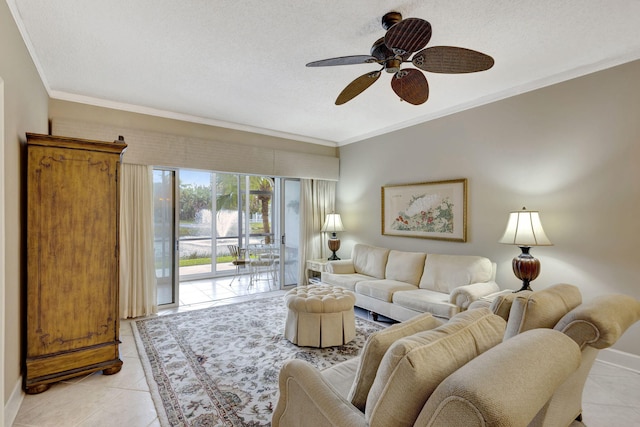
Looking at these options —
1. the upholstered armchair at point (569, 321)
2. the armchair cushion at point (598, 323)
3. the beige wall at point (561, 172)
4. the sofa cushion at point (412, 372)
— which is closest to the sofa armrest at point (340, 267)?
the beige wall at point (561, 172)

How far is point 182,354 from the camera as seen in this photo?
3057 mm

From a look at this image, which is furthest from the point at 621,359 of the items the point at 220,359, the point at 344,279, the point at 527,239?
the point at 220,359

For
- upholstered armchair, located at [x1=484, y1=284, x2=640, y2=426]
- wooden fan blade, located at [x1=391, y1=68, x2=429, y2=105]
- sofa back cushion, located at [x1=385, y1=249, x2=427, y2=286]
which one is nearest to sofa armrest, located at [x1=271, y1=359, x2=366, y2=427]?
upholstered armchair, located at [x1=484, y1=284, x2=640, y2=426]

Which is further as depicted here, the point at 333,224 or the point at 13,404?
the point at 333,224

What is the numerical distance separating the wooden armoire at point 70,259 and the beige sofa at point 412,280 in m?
2.84

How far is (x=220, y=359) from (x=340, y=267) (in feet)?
7.95

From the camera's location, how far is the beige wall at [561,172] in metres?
2.82

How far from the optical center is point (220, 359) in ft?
9.71

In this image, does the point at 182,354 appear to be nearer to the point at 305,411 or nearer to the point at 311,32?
the point at 305,411

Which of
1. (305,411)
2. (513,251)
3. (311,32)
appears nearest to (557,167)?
(513,251)

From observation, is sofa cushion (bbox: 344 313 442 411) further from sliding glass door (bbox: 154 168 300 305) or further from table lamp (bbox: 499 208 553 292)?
sliding glass door (bbox: 154 168 300 305)

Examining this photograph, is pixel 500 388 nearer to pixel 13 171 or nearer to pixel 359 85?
pixel 359 85

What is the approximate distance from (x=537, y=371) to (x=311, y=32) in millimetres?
2511

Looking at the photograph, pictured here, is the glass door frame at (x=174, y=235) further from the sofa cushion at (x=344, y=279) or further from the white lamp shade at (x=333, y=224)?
the white lamp shade at (x=333, y=224)
